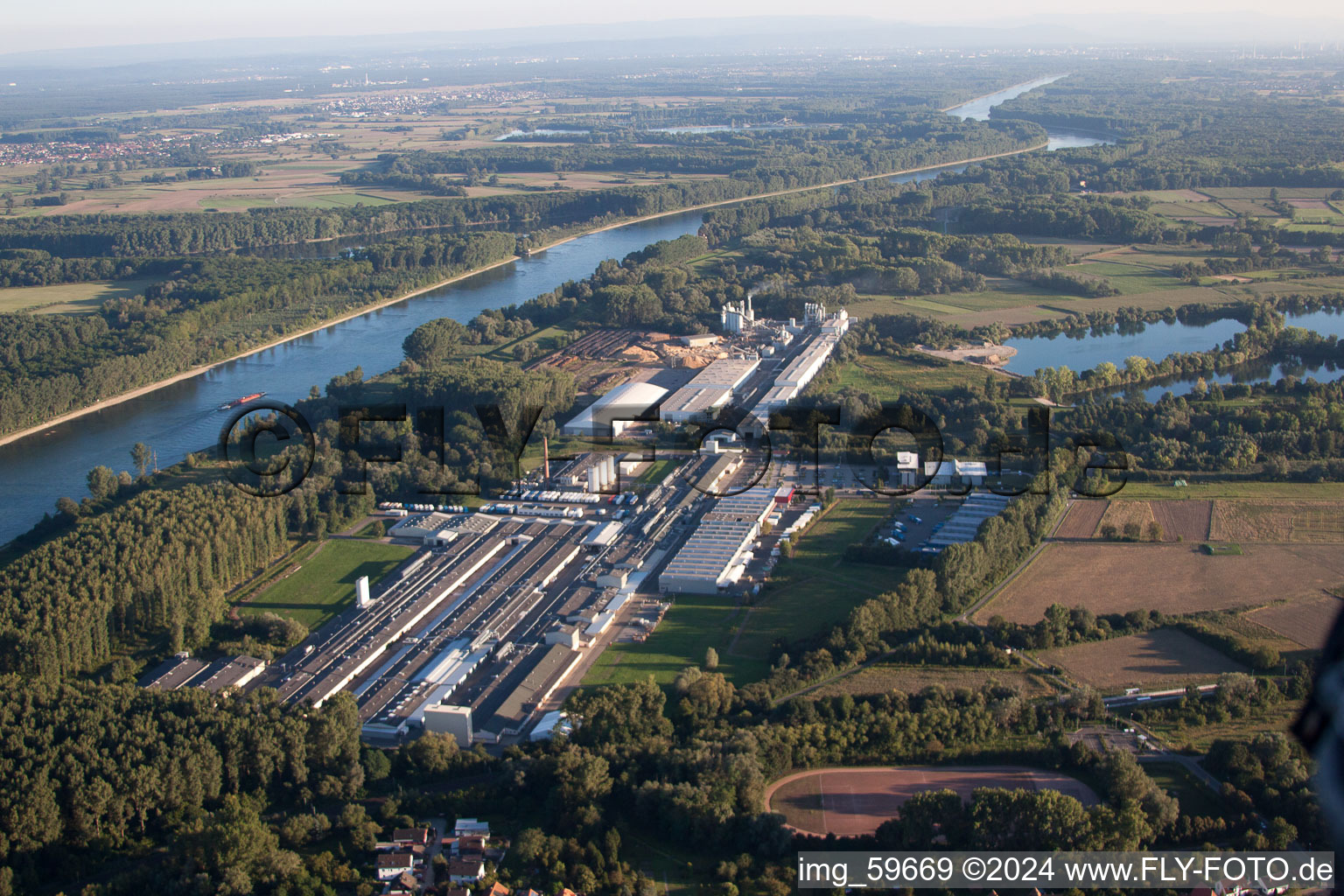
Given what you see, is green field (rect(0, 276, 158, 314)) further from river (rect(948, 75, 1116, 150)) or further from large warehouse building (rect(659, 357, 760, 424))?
river (rect(948, 75, 1116, 150))

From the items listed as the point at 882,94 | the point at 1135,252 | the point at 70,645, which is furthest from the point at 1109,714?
the point at 882,94

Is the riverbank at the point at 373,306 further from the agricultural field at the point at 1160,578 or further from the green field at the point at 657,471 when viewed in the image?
the agricultural field at the point at 1160,578

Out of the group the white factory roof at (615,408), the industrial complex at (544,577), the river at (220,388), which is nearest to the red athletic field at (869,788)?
the industrial complex at (544,577)

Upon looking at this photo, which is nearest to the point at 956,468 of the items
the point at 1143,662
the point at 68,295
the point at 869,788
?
the point at 1143,662

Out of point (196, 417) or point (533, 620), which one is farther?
point (196, 417)

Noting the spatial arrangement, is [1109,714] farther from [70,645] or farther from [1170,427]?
[70,645]
